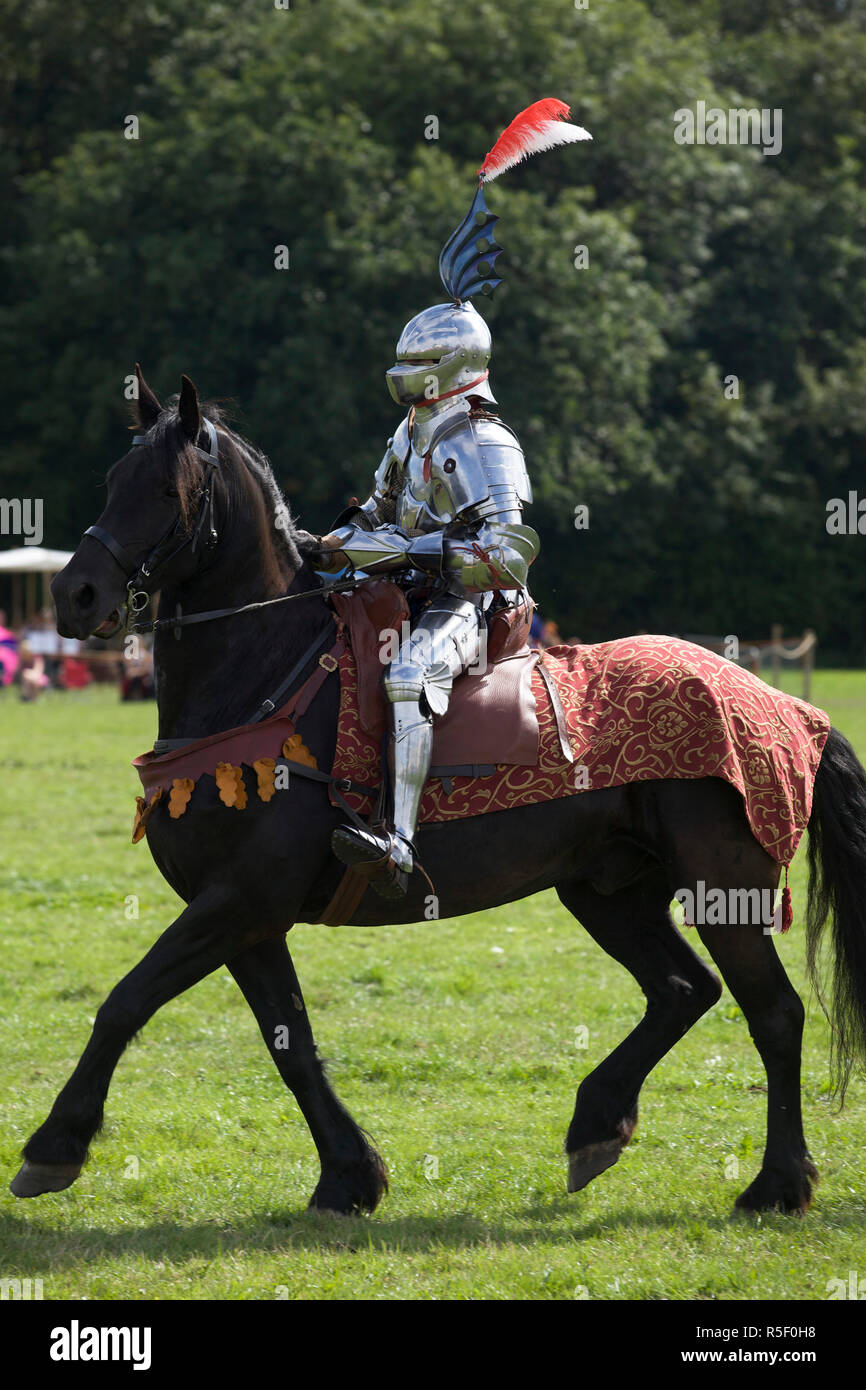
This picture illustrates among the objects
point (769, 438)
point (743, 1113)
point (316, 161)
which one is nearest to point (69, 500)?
point (316, 161)

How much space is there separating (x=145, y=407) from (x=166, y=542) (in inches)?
20.3

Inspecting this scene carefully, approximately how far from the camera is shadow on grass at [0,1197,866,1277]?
5188mm

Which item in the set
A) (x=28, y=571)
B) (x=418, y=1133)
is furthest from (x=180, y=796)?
(x=28, y=571)

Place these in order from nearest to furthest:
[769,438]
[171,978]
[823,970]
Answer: [171,978]
[823,970]
[769,438]

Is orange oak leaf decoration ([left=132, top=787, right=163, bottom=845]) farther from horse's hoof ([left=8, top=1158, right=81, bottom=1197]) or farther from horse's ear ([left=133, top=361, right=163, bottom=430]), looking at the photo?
horse's ear ([left=133, top=361, right=163, bottom=430])

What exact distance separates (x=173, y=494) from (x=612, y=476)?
109 feet

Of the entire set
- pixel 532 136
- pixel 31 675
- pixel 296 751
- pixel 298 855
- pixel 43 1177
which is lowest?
pixel 31 675

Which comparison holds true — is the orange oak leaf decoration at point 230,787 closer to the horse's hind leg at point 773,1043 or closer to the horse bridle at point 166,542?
the horse bridle at point 166,542

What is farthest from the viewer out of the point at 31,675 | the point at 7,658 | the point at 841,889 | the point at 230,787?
the point at 7,658

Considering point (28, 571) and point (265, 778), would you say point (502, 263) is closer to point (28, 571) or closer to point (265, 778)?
point (28, 571)

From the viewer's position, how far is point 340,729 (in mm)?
5535

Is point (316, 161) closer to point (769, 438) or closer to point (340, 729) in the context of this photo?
point (769, 438)

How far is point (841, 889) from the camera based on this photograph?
6.07m

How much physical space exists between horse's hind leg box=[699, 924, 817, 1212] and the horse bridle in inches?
91.4
